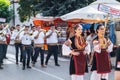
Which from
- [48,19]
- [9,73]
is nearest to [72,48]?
[9,73]

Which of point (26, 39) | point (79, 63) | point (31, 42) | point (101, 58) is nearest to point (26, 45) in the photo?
point (26, 39)

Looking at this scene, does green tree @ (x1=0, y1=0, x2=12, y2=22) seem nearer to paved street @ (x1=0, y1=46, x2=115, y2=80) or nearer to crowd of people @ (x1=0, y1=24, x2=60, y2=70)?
crowd of people @ (x1=0, y1=24, x2=60, y2=70)

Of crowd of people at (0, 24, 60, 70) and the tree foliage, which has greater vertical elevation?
the tree foliage

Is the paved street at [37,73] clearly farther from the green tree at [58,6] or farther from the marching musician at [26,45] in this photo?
the green tree at [58,6]

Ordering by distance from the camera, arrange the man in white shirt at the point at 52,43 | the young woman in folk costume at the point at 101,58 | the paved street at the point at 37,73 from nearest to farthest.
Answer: the young woman in folk costume at the point at 101,58 < the paved street at the point at 37,73 < the man in white shirt at the point at 52,43

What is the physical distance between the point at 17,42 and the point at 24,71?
8.60 feet

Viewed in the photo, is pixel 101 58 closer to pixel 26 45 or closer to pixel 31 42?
pixel 26 45

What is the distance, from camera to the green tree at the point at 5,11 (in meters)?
65.1

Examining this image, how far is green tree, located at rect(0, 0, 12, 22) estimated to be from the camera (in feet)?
213

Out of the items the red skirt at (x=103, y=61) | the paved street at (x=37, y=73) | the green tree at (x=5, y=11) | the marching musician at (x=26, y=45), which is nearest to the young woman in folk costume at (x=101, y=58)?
the red skirt at (x=103, y=61)

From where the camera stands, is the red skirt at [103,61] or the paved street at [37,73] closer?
the red skirt at [103,61]

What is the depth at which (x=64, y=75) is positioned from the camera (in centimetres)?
1270

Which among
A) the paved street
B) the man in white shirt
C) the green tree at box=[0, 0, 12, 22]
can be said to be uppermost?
the green tree at box=[0, 0, 12, 22]

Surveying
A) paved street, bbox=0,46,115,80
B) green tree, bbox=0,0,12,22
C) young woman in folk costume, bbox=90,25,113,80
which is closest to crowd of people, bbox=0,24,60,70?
paved street, bbox=0,46,115,80
